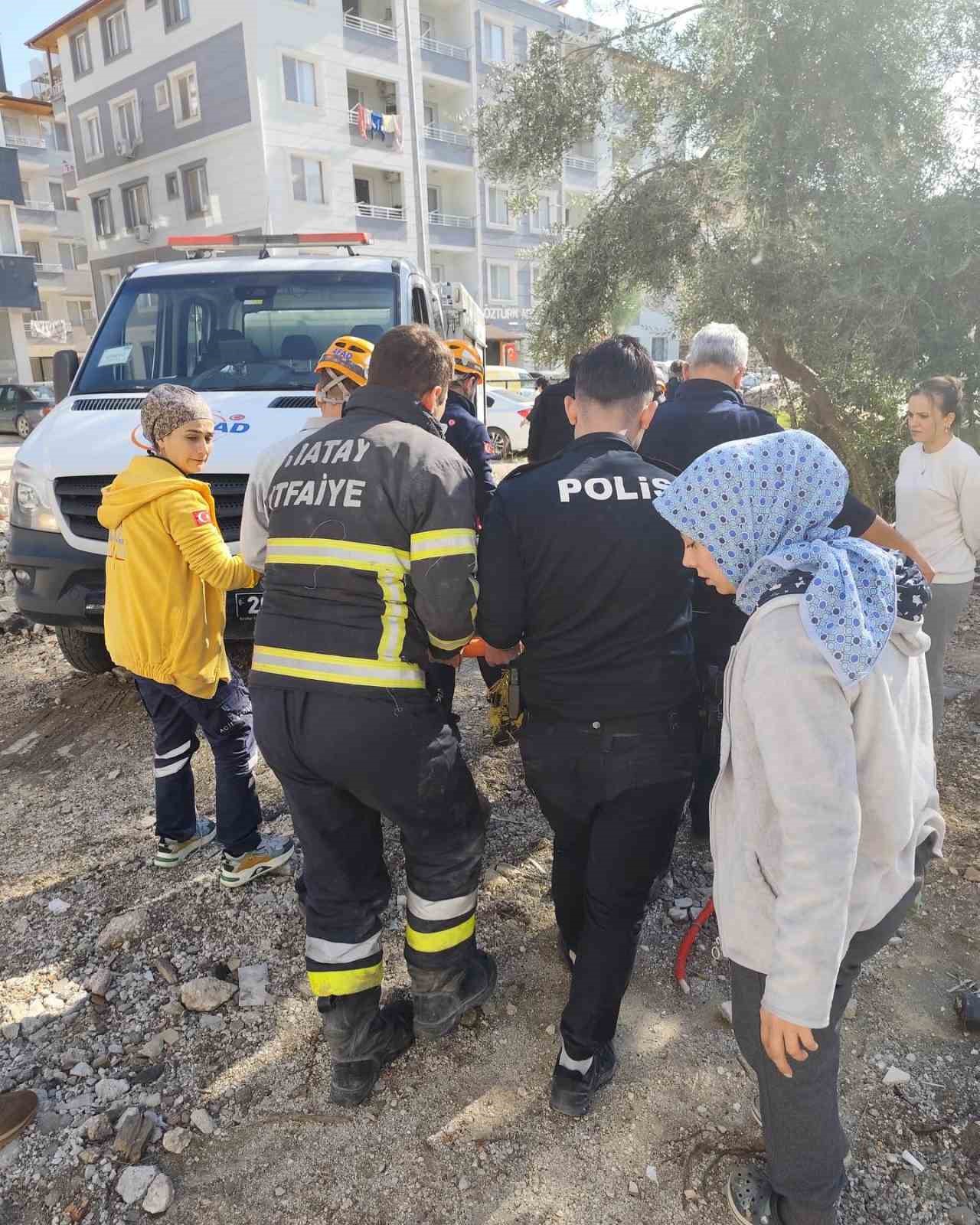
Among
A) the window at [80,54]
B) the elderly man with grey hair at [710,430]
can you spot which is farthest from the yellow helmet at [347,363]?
the window at [80,54]

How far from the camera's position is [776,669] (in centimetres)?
147

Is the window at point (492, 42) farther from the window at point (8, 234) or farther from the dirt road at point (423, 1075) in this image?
the dirt road at point (423, 1075)

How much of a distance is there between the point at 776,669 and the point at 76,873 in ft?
10.3

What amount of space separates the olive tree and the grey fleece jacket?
21.5 feet

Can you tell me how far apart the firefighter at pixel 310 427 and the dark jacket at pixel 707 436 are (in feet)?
3.73

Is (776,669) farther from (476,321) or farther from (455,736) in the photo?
(476,321)

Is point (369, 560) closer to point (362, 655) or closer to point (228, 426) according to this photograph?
point (362, 655)

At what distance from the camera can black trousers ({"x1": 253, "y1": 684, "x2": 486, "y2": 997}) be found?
2.14 metres

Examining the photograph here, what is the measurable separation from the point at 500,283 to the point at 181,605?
33.0m

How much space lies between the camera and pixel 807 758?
146 centimetres

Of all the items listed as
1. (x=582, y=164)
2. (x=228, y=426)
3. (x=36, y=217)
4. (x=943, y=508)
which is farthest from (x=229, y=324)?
(x=36, y=217)

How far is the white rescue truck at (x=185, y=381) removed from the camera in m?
4.55

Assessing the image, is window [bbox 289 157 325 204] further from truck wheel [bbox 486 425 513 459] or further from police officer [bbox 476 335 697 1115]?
police officer [bbox 476 335 697 1115]

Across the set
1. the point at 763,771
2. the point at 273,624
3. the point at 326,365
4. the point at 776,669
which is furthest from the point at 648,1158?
the point at 326,365
